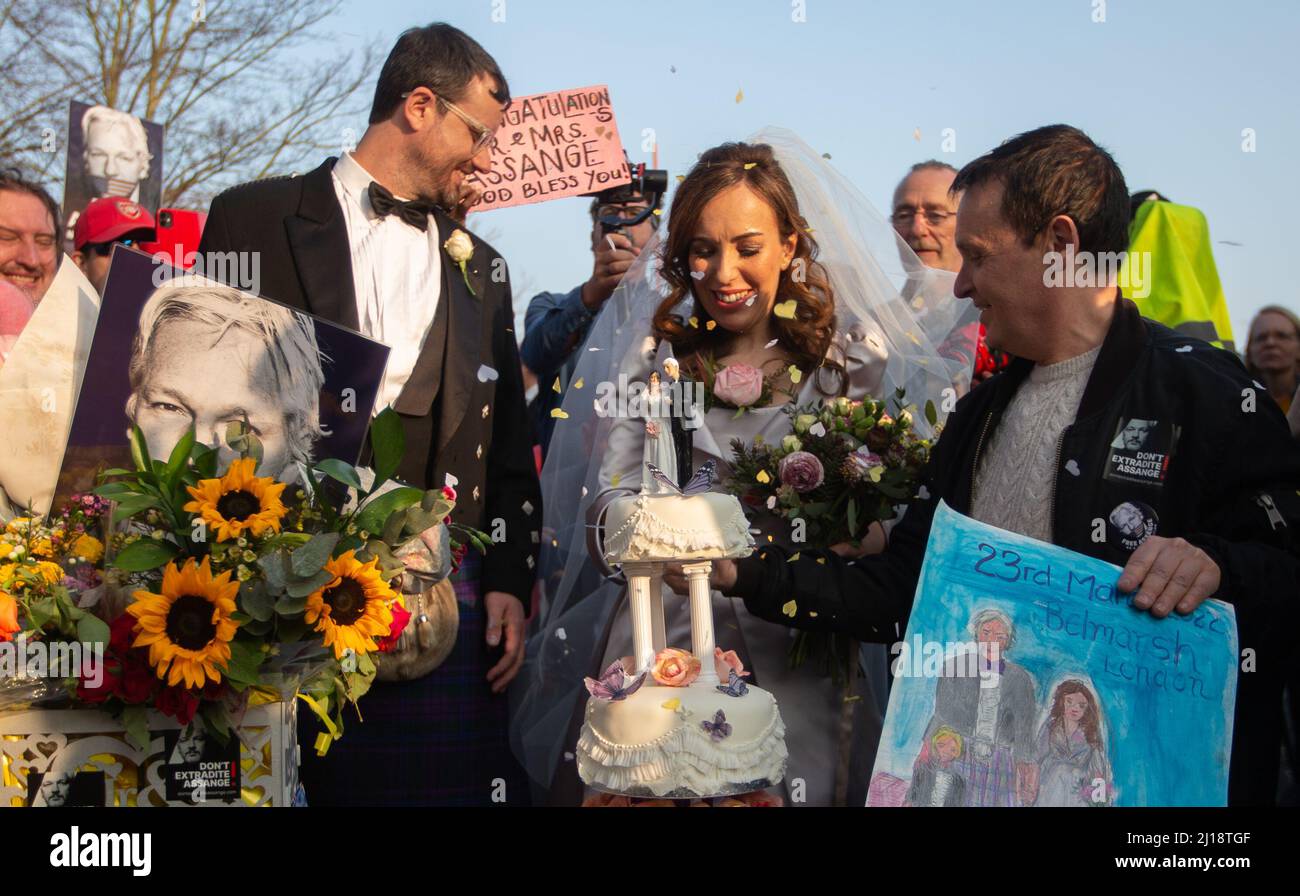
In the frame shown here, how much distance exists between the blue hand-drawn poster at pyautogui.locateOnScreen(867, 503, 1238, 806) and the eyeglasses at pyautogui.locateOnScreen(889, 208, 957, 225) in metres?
2.85

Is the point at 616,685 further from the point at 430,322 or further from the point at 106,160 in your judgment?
the point at 106,160

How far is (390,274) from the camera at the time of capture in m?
3.95

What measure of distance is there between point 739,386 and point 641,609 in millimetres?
958

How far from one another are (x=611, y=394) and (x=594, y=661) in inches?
31.4

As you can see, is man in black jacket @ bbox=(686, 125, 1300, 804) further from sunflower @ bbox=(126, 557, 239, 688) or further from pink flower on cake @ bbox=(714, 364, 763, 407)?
sunflower @ bbox=(126, 557, 239, 688)

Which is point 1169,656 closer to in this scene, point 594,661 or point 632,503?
point 632,503

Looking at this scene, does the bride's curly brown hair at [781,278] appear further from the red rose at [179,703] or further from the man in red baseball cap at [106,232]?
the man in red baseball cap at [106,232]

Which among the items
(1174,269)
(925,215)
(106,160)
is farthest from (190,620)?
(106,160)

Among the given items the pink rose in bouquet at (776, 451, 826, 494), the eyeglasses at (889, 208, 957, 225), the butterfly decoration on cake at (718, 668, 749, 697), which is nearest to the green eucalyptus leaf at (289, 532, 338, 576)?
the butterfly decoration on cake at (718, 668, 749, 697)

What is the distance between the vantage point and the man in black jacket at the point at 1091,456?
2.91m

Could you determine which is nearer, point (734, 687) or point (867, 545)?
point (734, 687)

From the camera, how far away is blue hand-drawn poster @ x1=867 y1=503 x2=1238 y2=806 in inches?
104

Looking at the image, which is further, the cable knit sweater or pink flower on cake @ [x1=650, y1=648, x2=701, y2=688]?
the cable knit sweater

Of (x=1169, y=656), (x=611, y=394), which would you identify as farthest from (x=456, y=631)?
(x=1169, y=656)
